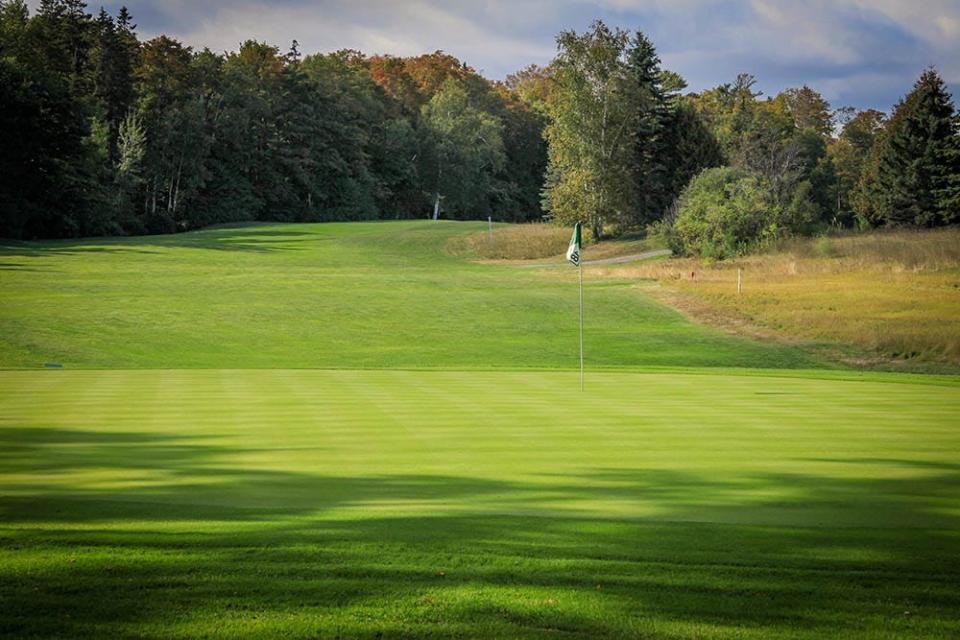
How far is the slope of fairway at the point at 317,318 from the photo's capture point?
2642 centimetres

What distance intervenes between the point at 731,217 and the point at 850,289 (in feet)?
49.8

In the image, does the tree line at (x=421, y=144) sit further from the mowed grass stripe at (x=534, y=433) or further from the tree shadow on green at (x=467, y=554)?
the tree shadow on green at (x=467, y=554)

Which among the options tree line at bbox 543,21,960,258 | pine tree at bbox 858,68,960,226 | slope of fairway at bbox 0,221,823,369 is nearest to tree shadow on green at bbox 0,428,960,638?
slope of fairway at bbox 0,221,823,369

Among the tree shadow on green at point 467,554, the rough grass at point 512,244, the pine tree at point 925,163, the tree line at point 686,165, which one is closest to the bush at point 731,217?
the tree line at point 686,165

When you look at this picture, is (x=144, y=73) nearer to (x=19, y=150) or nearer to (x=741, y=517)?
(x=19, y=150)

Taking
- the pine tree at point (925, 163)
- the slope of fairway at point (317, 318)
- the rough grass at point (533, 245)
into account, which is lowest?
the slope of fairway at point (317, 318)

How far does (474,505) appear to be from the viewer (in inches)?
290

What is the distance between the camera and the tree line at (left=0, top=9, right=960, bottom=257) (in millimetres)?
59344

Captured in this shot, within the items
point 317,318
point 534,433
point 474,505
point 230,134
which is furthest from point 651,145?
point 474,505

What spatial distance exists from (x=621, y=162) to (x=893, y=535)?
6024 centimetres

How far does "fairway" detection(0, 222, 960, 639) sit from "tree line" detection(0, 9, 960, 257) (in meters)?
39.2

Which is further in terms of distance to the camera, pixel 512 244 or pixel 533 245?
pixel 512 244

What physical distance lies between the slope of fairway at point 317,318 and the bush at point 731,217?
28.1ft

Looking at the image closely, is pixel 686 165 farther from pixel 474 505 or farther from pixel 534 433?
pixel 474 505
